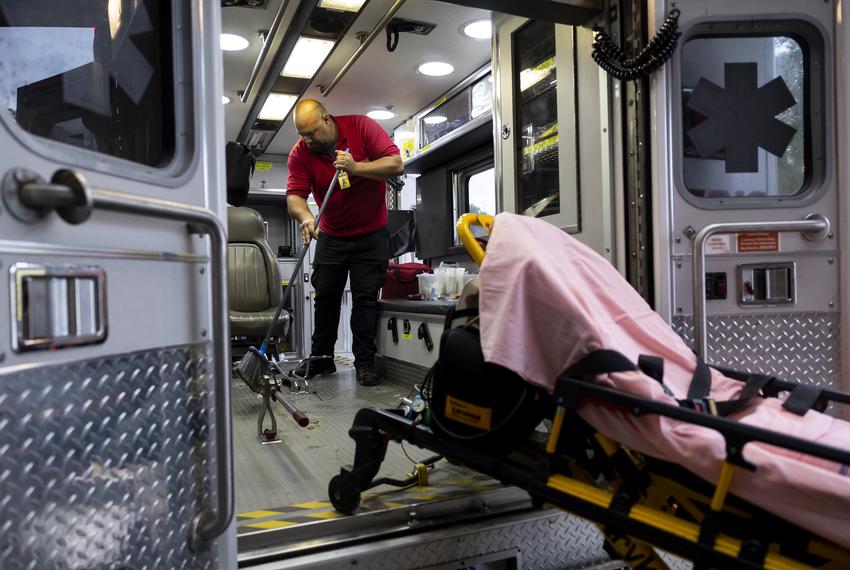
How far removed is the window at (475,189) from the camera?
5.65 m

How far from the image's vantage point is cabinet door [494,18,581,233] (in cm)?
309

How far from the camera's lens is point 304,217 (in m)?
4.28

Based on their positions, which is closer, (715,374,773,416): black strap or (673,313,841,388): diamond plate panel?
(715,374,773,416): black strap

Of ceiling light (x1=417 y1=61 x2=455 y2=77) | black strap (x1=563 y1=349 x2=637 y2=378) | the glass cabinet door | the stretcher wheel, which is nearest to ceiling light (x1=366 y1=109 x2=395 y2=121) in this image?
ceiling light (x1=417 y1=61 x2=455 y2=77)

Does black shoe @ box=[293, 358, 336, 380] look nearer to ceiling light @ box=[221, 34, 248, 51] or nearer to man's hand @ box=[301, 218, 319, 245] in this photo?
man's hand @ box=[301, 218, 319, 245]

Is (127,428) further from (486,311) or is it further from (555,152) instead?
(555,152)

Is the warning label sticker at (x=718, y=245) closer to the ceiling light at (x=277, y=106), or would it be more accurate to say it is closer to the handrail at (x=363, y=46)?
the handrail at (x=363, y=46)

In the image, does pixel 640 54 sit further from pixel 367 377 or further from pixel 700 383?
pixel 367 377

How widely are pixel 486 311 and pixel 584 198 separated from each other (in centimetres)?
164

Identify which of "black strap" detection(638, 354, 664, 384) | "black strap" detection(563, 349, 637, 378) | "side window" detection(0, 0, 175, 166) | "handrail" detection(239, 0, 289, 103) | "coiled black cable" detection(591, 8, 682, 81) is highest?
"handrail" detection(239, 0, 289, 103)

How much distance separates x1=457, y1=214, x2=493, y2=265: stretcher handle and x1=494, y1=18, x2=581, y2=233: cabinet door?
107 centimetres

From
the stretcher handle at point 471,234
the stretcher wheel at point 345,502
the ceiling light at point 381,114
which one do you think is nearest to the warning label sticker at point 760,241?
the stretcher handle at point 471,234

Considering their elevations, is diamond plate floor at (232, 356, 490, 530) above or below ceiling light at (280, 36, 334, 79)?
below

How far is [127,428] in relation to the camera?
129 cm
